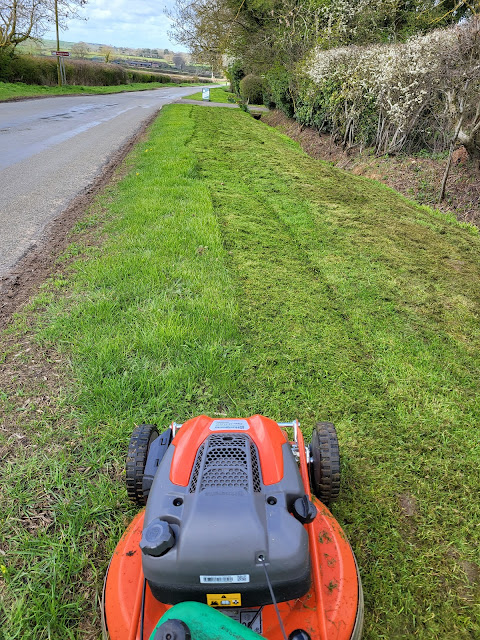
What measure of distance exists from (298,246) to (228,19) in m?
19.5

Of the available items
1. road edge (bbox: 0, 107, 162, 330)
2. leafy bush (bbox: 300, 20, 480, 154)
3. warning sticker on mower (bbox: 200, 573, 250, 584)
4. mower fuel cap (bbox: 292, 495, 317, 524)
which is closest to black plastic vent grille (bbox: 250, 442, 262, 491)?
mower fuel cap (bbox: 292, 495, 317, 524)

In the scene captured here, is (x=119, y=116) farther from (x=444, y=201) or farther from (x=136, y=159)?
(x=444, y=201)

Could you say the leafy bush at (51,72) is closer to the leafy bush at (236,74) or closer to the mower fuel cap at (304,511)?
the leafy bush at (236,74)

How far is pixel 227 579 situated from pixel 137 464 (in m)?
0.81

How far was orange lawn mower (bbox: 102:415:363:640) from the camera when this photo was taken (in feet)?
4.20

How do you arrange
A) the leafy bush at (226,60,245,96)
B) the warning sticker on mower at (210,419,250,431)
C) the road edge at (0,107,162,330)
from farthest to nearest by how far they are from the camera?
the leafy bush at (226,60,245,96) < the road edge at (0,107,162,330) < the warning sticker on mower at (210,419,250,431)

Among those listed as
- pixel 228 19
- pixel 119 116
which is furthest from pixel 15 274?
pixel 228 19

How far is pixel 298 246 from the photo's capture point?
5441mm

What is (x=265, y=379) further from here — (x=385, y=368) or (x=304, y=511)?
(x=304, y=511)

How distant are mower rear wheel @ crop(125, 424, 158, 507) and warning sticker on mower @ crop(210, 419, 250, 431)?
16.0 inches

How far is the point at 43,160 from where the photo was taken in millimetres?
9242

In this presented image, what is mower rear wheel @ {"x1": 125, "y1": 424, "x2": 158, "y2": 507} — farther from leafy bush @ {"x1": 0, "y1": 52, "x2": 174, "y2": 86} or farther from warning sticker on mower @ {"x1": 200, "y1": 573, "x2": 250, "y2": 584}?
leafy bush @ {"x1": 0, "y1": 52, "x2": 174, "y2": 86}

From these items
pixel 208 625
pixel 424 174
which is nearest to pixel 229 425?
pixel 208 625

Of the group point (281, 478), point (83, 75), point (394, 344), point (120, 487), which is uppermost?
point (83, 75)
